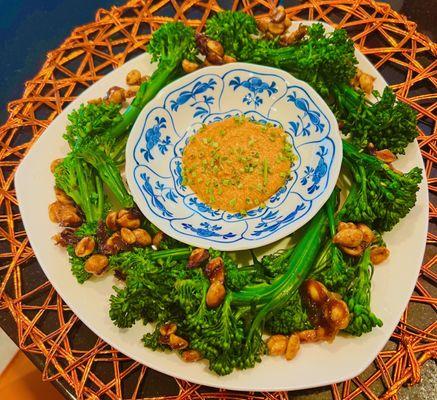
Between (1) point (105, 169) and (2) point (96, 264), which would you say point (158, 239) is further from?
(1) point (105, 169)

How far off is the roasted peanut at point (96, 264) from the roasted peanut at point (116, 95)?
0.92 m

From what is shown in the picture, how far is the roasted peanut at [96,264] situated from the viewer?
6.70 feet

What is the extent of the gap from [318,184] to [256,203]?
0.98 ft

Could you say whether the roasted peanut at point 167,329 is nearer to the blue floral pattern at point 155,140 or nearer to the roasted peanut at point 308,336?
the roasted peanut at point 308,336

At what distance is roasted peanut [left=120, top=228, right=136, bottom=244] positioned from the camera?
206 centimetres

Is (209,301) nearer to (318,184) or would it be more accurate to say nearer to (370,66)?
(318,184)

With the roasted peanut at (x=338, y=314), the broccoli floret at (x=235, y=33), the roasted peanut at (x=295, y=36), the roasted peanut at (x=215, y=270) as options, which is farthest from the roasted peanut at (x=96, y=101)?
the roasted peanut at (x=338, y=314)

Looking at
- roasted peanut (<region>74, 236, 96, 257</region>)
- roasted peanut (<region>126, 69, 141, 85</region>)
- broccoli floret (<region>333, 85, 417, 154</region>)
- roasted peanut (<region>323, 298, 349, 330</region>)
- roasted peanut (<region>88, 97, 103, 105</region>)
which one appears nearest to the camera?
roasted peanut (<region>323, 298, 349, 330</region>)

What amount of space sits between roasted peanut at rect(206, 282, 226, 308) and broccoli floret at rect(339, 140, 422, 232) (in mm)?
645

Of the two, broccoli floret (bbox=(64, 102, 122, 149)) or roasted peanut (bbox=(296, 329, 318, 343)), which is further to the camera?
broccoli floret (bbox=(64, 102, 122, 149))

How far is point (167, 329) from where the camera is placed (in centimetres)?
189

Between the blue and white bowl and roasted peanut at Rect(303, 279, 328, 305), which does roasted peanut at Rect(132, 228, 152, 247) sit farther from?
roasted peanut at Rect(303, 279, 328, 305)

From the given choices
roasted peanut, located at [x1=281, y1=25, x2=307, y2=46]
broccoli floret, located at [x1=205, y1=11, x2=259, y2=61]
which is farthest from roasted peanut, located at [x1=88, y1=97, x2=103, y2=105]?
roasted peanut, located at [x1=281, y1=25, x2=307, y2=46]

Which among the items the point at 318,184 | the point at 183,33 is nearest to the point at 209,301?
the point at 318,184
